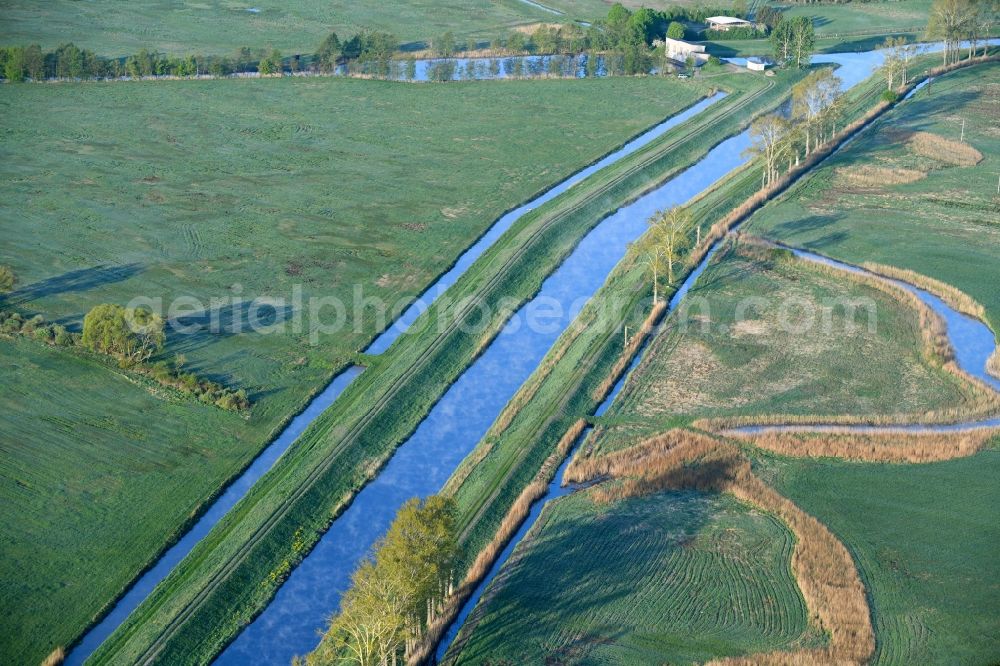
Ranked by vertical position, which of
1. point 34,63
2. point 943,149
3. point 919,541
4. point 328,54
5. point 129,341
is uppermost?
point 328,54

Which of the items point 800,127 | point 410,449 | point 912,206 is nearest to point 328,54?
point 800,127

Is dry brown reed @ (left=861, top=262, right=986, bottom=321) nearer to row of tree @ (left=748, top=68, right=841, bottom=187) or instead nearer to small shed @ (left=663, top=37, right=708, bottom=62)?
row of tree @ (left=748, top=68, right=841, bottom=187)

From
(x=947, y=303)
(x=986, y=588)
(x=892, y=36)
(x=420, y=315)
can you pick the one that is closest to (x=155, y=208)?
(x=420, y=315)

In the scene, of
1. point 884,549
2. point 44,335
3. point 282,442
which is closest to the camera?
point 884,549

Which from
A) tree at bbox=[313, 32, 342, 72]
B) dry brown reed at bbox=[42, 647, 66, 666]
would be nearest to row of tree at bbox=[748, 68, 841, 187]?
tree at bbox=[313, 32, 342, 72]

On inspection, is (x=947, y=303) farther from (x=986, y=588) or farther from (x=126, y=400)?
(x=126, y=400)

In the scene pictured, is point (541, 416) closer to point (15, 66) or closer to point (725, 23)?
point (15, 66)

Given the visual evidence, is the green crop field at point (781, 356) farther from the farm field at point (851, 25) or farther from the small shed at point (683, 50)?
the farm field at point (851, 25)
